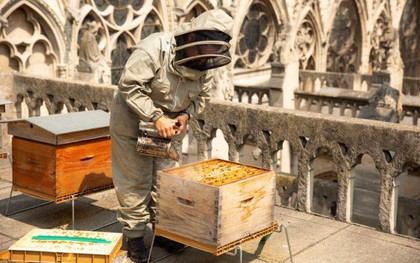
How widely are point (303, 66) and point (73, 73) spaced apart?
37.5 ft

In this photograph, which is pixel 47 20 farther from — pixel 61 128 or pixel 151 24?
pixel 61 128

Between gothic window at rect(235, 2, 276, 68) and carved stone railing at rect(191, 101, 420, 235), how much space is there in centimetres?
1342

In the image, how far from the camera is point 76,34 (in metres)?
12.6

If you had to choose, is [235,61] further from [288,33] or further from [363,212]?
[363,212]

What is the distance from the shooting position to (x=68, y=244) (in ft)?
11.5

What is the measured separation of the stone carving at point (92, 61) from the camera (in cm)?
1127

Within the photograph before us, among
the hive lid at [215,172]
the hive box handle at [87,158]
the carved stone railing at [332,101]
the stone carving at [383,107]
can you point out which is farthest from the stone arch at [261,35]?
the hive lid at [215,172]

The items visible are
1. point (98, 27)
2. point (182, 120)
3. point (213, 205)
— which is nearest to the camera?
point (213, 205)

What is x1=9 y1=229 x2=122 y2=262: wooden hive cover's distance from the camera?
3383 millimetres

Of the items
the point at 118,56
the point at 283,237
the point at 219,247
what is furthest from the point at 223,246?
the point at 118,56

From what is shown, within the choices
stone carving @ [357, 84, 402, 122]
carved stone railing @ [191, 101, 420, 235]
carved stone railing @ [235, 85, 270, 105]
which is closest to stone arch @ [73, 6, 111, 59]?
carved stone railing @ [235, 85, 270, 105]

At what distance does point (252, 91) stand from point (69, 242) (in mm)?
12827

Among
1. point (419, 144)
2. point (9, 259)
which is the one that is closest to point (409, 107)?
point (419, 144)

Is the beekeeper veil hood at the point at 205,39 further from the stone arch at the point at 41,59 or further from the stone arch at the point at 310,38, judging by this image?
the stone arch at the point at 310,38
